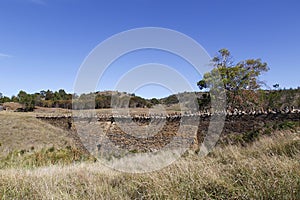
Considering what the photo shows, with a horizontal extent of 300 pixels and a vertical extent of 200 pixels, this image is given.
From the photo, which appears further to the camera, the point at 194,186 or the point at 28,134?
the point at 28,134

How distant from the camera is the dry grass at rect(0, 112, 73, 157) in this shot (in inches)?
741

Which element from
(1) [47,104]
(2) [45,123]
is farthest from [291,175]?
(1) [47,104]

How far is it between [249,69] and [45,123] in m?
20.9

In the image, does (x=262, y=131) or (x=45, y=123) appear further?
(x=45, y=123)

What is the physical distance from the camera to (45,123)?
80.9ft

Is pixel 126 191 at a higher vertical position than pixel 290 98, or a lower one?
lower

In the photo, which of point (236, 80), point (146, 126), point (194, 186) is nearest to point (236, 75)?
point (236, 80)

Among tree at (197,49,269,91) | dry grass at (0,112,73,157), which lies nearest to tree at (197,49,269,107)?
tree at (197,49,269,91)

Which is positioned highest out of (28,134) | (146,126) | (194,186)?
(146,126)

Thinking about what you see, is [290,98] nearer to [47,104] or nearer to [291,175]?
[291,175]

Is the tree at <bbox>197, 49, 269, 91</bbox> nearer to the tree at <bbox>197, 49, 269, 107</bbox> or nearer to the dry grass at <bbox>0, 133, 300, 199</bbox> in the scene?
the tree at <bbox>197, 49, 269, 107</bbox>

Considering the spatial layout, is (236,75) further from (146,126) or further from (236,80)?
(146,126)

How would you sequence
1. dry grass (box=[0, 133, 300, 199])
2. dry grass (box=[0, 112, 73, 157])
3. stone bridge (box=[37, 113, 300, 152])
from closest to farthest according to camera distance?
dry grass (box=[0, 133, 300, 199])
stone bridge (box=[37, 113, 300, 152])
dry grass (box=[0, 112, 73, 157])

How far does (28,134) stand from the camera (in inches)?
842
